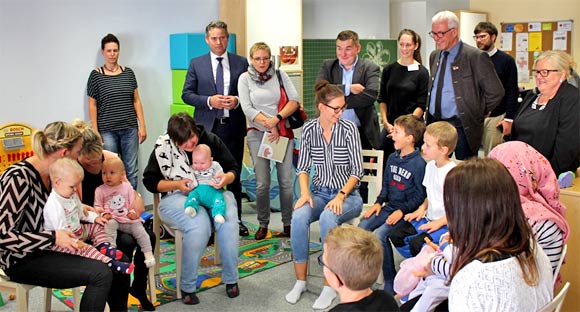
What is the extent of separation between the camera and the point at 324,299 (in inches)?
128

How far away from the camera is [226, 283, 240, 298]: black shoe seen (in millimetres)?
3396

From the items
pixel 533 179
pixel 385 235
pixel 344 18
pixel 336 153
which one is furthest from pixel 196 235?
pixel 344 18

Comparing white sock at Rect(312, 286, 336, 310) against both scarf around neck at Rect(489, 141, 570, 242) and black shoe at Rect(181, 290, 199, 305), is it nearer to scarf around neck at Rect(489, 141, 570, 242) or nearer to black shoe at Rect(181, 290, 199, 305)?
black shoe at Rect(181, 290, 199, 305)

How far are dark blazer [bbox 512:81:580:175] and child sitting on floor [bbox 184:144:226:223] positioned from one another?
5.79 ft

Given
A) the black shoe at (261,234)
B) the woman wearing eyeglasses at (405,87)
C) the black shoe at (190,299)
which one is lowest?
the black shoe at (190,299)

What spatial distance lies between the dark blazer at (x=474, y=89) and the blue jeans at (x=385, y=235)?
2.82ft

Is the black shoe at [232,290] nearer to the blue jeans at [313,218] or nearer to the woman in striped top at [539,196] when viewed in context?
the blue jeans at [313,218]

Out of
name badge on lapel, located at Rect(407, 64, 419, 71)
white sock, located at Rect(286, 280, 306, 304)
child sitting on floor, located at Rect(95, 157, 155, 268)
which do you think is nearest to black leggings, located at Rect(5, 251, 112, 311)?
child sitting on floor, located at Rect(95, 157, 155, 268)

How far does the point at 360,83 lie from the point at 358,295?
2.53 m

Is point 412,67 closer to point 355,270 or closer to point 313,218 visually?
point 313,218

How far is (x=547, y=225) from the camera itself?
95.2 inches

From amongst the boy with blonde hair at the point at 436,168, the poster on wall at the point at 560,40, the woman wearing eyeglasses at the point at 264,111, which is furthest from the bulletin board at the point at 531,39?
the boy with blonde hair at the point at 436,168

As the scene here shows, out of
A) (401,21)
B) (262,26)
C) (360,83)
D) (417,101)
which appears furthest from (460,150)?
(401,21)

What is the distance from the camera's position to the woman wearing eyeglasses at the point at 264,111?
4141 mm
